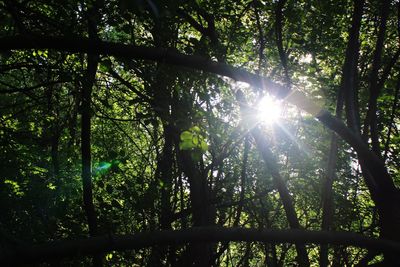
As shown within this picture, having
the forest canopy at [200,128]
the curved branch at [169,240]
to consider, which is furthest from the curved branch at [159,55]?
the curved branch at [169,240]

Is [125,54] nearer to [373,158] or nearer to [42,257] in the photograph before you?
[42,257]

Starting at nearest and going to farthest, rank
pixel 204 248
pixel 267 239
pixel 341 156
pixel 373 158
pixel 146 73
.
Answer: pixel 267 239
pixel 373 158
pixel 146 73
pixel 204 248
pixel 341 156

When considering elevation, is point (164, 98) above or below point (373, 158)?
above

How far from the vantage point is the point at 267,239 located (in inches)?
92.8

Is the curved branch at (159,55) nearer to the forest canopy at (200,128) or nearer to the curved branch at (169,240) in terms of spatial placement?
the forest canopy at (200,128)

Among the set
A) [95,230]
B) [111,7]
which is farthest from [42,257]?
[111,7]

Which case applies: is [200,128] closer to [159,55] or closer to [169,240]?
[159,55]

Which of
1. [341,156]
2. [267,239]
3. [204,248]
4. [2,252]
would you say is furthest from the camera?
[341,156]

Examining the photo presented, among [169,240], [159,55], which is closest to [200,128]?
[159,55]

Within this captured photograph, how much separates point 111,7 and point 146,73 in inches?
39.7

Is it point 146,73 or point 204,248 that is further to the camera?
point 204,248

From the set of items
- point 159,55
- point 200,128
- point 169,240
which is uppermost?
point 159,55

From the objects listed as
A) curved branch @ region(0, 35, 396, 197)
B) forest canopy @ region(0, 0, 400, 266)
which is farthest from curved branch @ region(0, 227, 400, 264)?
curved branch @ region(0, 35, 396, 197)

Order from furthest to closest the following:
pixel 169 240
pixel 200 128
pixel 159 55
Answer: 1. pixel 200 128
2. pixel 159 55
3. pixel 169 240
